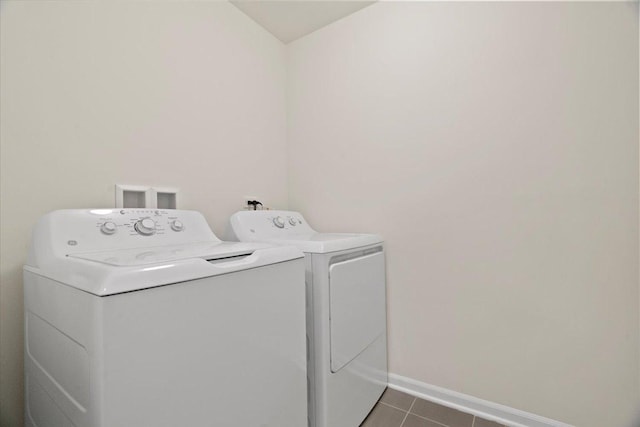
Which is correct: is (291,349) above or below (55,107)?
below

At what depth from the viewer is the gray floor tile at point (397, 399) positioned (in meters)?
1.45

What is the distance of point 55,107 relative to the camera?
103 centimetres

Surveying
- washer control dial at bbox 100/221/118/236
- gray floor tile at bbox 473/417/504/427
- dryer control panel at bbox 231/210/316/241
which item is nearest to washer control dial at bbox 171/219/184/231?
washer control dial at bbox 100/221/118/236

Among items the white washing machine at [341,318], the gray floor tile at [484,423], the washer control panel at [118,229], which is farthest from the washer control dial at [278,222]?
the gray floor tile at [484,423]

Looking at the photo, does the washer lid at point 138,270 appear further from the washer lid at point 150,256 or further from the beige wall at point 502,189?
the beige wall at point 502,189

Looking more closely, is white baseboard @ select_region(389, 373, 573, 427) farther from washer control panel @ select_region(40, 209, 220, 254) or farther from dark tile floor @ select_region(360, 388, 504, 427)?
washer control panel @ select_region(40, 209, 220, 254)

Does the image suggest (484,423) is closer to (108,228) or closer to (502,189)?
(502,189)

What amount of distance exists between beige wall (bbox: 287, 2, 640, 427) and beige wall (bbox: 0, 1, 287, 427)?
69cm

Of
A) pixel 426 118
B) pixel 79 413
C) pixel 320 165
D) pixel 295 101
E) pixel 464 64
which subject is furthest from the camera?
pixel 295 101

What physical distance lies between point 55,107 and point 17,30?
10.1 inches

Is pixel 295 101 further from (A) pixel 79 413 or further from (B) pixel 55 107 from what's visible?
(A) pixel 79 413

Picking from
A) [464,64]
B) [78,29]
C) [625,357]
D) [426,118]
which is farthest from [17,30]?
[625,357]

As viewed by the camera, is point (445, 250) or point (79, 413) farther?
point (445, 250)

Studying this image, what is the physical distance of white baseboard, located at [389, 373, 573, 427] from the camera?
1.24 metres
